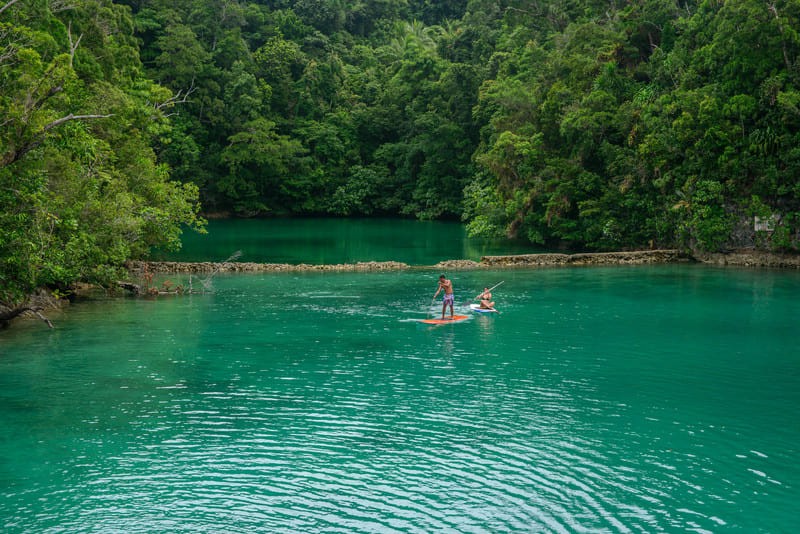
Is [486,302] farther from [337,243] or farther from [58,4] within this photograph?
[337,243]

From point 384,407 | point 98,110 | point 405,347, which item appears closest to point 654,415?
point 384,407

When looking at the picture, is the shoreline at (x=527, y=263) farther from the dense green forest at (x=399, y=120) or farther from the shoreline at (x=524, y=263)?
the dense green forest at (x=399, y=120)

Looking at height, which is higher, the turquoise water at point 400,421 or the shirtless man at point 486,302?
the shirtless man at point 486,302

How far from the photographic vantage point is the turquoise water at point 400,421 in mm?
11898

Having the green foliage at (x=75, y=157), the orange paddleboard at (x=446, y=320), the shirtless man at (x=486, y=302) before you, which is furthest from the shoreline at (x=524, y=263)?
the orange paddleboard at (x=446, y=320)

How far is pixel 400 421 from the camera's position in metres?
16.0

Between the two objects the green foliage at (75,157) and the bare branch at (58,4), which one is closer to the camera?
the green foliage at (75,157)

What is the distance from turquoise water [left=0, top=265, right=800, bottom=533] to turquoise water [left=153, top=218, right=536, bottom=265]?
62.5 ft

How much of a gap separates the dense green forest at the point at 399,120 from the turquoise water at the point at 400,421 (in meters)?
6.63

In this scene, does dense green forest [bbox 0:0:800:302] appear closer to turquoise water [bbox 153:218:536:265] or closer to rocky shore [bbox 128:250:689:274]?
rocky shore [bbox 128:250:689:274]

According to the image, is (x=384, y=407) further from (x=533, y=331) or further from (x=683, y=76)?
(x=683, y=76)

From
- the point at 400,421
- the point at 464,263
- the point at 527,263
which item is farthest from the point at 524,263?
the point at 400,421

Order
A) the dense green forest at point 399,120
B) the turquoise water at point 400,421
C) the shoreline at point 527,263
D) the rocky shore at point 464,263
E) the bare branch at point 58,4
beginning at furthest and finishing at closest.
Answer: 1. the rocky shore at point 464,263
2. the shoreline at point 527,263
3. the bare branch at point 58,4
4. the dense green forest at point 399,120
5. the turquoise water at point 400,421

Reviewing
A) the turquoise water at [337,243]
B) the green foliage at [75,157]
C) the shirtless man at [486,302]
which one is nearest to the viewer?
the green foliage at [75,157]
